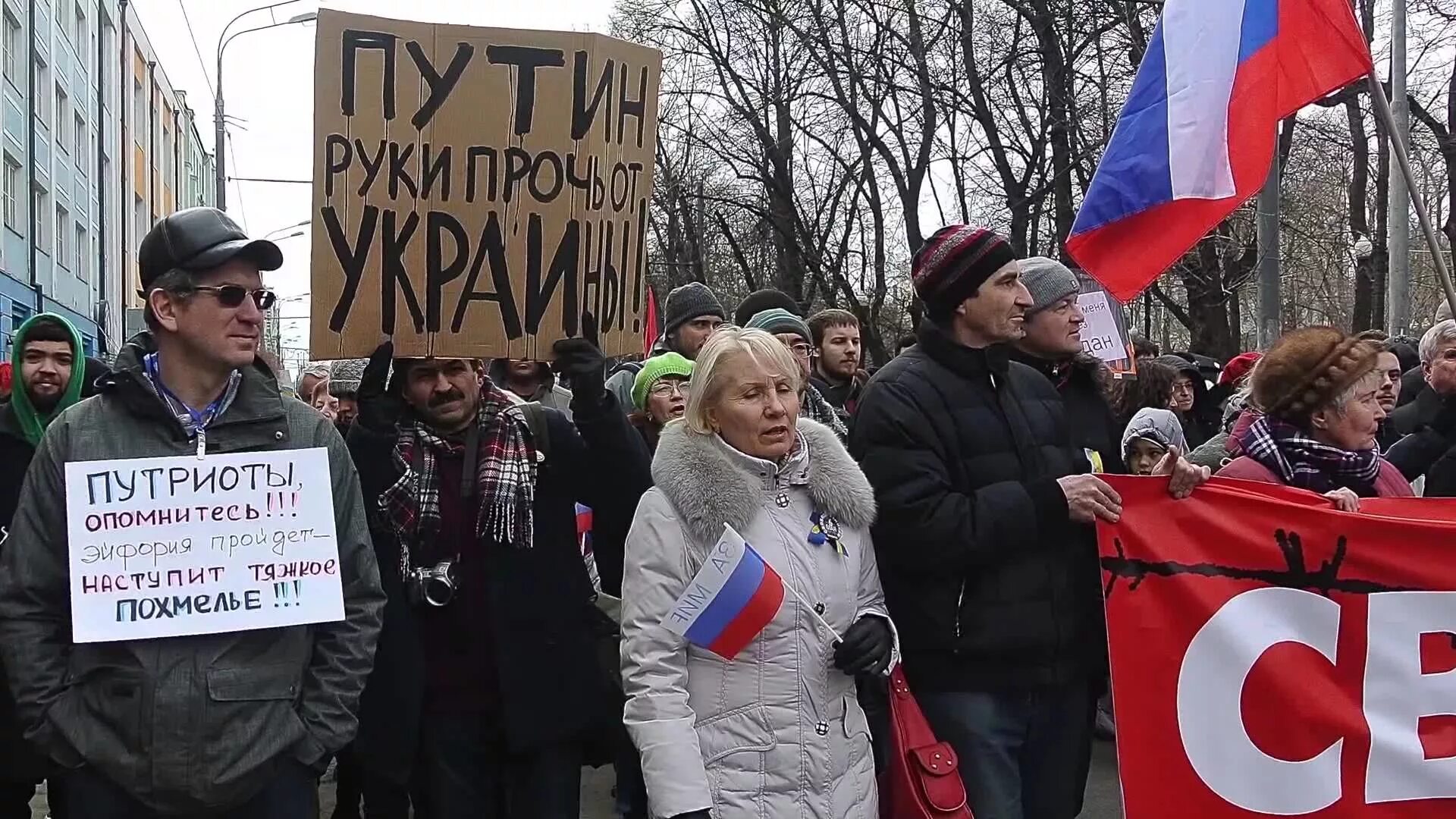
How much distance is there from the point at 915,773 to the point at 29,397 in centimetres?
311

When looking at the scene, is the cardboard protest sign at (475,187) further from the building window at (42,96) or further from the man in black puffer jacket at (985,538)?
the building window at (42,96)

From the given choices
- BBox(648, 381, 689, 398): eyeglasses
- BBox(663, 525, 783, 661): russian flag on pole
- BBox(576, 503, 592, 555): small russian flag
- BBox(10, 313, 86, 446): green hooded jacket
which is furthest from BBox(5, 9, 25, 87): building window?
BBox(663, 525, 783, 661): russian flag on pole

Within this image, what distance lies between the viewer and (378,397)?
3322 mm

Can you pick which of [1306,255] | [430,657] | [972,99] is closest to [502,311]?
[430,657]

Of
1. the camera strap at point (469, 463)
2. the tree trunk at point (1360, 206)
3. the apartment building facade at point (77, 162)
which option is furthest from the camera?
the apartment building facade at point (77, 162)

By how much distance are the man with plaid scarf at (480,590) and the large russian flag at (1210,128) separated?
1698 millimetres

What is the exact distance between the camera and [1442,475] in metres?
5.07

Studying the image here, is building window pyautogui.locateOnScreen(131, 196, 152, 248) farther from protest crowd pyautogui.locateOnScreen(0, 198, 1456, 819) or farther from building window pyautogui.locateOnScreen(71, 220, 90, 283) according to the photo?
protest crowd pyautogui.locateOnScreen(0, 198, 1456, 819)

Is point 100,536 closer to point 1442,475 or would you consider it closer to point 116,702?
point 116,702

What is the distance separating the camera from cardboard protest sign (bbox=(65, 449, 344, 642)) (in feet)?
8.36

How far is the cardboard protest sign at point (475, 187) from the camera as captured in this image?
330 cm

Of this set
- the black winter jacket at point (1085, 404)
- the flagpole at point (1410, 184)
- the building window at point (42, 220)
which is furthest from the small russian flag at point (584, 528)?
the building window at point (42, 220)

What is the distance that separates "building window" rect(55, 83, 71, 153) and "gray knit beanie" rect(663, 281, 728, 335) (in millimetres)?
29454

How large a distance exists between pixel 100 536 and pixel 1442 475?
14.9 feet
